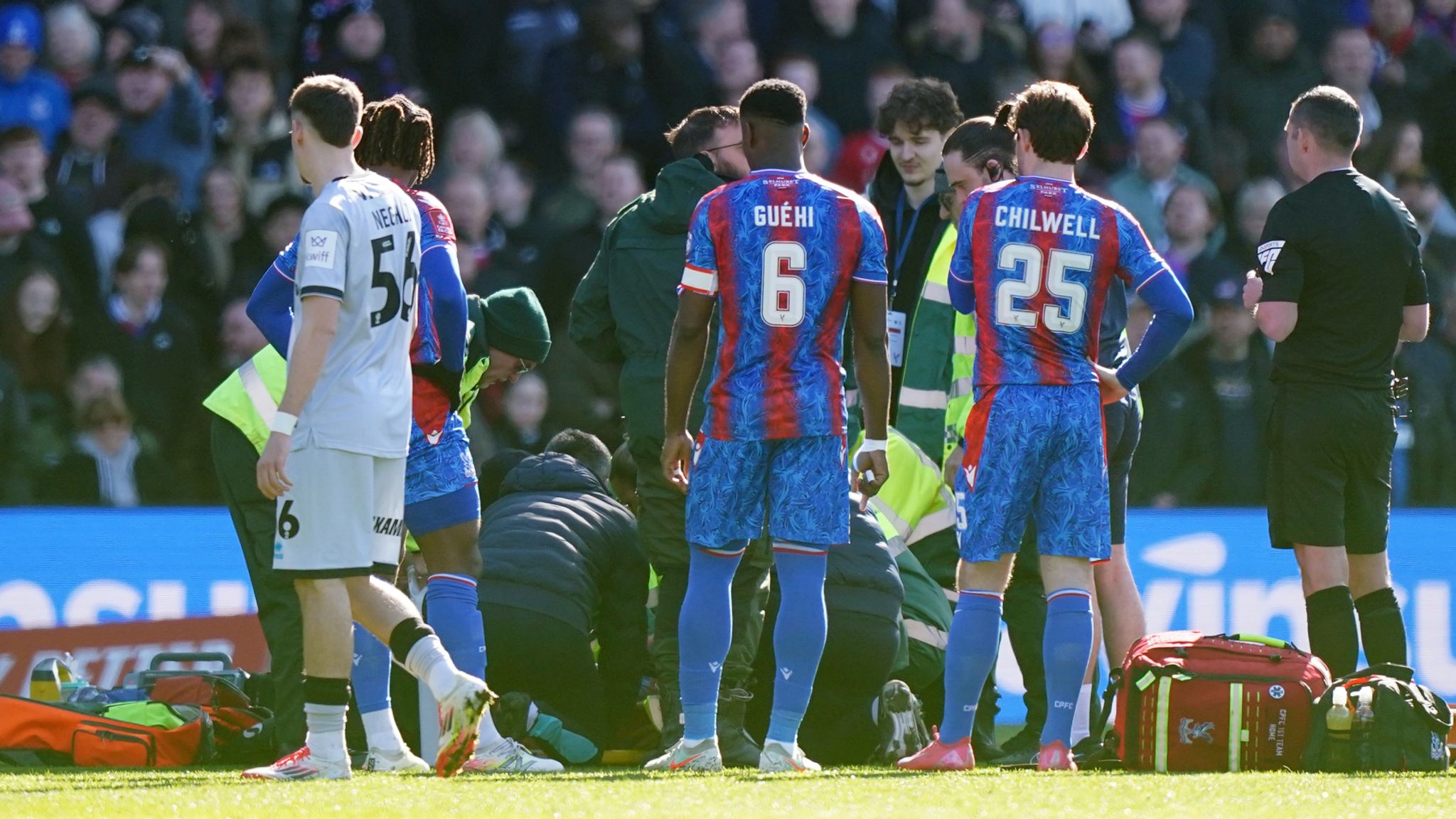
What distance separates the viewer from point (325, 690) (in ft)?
18.1

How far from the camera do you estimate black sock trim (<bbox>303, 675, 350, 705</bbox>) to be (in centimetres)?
552

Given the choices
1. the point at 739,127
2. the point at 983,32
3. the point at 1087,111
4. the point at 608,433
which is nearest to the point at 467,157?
the point at 608,433

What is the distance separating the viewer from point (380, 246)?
5.55 metres

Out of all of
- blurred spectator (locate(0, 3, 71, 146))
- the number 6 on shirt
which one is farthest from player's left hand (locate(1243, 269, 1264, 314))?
blurred spectator (locate(0, 3, 71, 146))

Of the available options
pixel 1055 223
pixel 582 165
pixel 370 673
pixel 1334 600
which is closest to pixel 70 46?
pixel 582 165

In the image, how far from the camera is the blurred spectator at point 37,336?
10781 mm

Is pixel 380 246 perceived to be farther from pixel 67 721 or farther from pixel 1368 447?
pixel 1368 447

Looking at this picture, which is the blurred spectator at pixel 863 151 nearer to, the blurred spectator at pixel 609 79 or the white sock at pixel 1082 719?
the blurred spectator at pixel 609 79

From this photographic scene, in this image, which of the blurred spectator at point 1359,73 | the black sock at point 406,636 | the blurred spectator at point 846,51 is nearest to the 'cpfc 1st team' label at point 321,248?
the black sock at point 406,636

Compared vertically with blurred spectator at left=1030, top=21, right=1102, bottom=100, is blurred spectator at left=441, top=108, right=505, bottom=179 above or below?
below

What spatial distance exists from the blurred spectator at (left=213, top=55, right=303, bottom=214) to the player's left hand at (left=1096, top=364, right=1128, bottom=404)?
6536 mm

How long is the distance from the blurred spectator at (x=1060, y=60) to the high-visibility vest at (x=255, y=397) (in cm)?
711

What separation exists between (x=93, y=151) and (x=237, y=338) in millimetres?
1431

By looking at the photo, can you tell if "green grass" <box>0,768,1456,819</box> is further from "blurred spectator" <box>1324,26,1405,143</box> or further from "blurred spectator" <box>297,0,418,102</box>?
"blurred spectator" <box>1324,26,1405,143</box>
